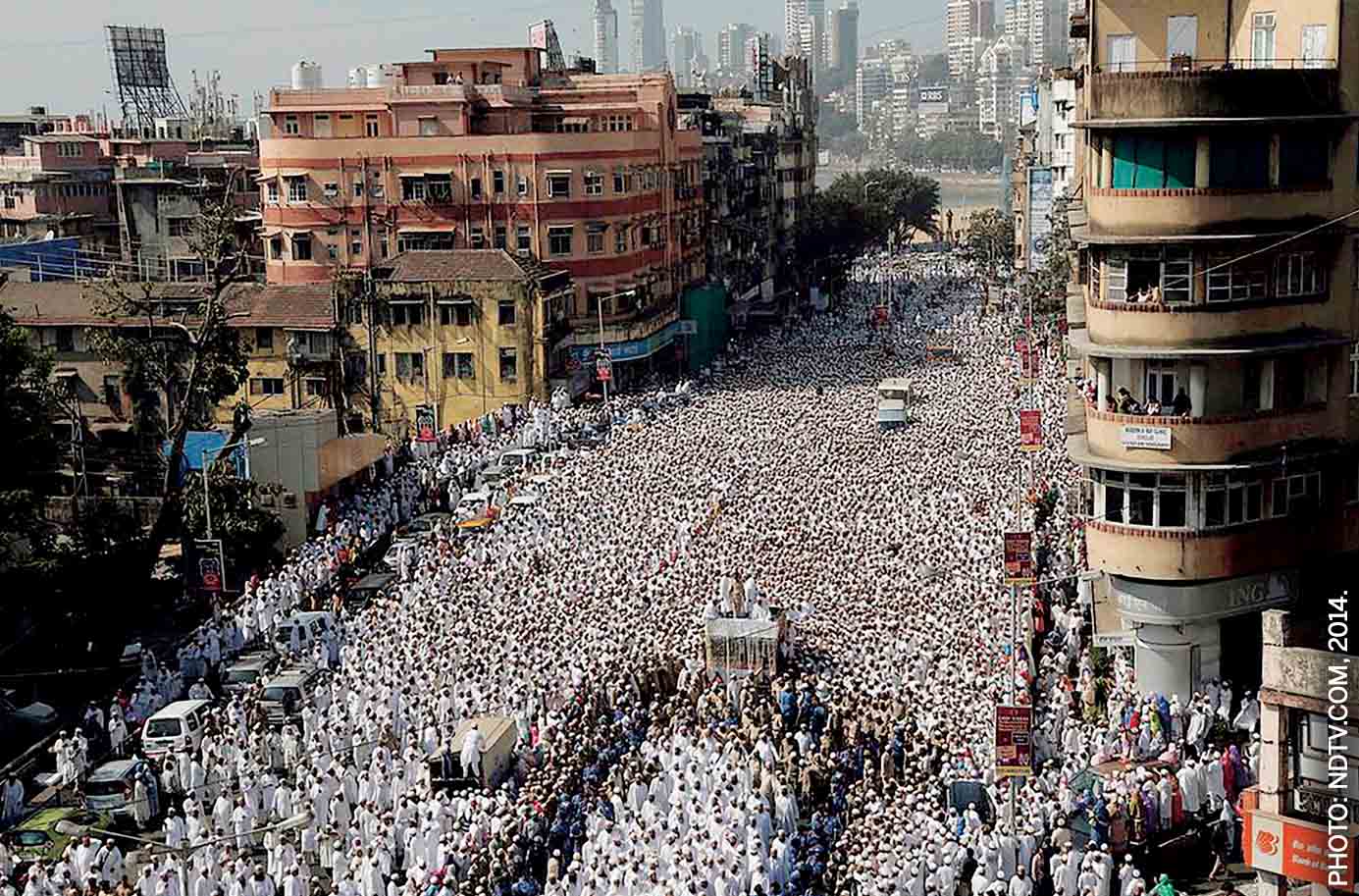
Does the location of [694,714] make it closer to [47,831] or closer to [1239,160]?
[47,831]

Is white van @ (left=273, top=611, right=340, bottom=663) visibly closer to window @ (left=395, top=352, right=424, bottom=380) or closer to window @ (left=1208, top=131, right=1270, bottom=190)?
window @ (left=1208, top=131, right=1270, bottom=190)

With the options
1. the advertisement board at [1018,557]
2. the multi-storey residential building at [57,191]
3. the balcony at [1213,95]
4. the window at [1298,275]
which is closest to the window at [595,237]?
the multi-storey residential building at [57,191]

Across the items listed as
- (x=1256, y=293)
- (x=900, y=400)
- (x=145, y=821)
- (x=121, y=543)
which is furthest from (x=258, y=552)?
(x=1256, y=293)

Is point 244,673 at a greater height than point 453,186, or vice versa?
point 453,186

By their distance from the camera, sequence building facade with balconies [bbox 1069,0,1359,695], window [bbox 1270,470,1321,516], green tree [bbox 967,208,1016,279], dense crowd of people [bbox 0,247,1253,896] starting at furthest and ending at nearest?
1. green tree [bbox 967,208,1016,279]
2. window [bbox 1270,470,1321,516]
3. building facade with balconies [bbox 1069,0,1359,695]
4. dense crowd of people [bbox 0,247,1253,896]

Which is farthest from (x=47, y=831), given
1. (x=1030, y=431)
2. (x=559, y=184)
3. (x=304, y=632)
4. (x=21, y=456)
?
(x=559, y=184)

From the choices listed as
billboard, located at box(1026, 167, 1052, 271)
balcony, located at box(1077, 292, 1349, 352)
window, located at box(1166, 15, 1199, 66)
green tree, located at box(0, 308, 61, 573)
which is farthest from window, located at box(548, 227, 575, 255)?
balcony, located at box(1077, 292, 1349, 352)
